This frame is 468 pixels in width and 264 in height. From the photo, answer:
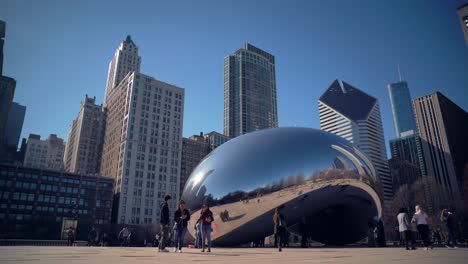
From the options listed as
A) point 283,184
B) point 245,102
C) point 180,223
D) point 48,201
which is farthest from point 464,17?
point 245,102

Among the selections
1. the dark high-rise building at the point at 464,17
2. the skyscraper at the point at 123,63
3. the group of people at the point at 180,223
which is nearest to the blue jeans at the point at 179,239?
the group of people at the point at 180,223

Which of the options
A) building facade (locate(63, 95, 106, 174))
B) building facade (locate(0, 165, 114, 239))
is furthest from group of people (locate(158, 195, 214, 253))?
building facade (locate(63, 95, 106, 174))

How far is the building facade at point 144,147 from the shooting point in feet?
Result: 319

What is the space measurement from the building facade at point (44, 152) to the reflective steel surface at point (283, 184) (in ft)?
530

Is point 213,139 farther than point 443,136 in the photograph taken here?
Yes

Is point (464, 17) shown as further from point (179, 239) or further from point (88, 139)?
point (88, 139)

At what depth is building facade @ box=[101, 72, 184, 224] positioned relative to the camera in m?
→ 97.2

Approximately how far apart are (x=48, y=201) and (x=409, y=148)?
18246 centimetres

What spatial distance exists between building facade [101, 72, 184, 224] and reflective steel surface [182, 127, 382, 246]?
88710 mm

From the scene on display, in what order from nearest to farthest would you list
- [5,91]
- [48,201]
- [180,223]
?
[180,223], [48,201], [5,91]

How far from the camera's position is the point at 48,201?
3423 inches

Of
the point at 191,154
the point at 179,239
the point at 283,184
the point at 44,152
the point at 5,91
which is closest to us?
the point at 179,239

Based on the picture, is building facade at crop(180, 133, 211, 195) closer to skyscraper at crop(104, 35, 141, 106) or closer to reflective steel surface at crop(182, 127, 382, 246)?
skyscraper at crop(104, 35, 141, 106)

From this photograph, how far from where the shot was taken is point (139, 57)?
513ft
